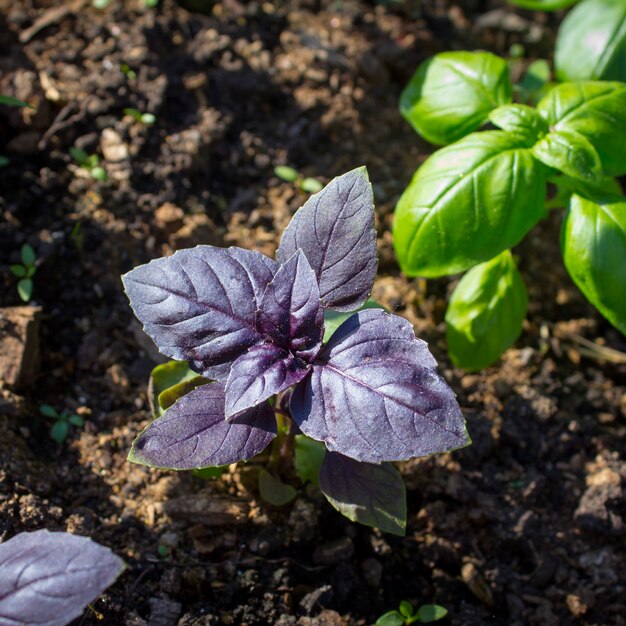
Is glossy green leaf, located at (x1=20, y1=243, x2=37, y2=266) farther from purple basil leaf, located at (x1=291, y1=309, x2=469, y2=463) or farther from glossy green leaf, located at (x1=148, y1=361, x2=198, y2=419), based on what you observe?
purple basil leaf, located at (x1=291, y1=309, x2=469, y2=463)

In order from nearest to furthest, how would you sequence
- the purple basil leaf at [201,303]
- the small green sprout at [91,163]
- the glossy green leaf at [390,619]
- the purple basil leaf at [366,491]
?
the purple basil leaf at [201,303], the purple basil leaf at [366,491], the glossy green leaf at [390,619], the small green sprout at [91,163]

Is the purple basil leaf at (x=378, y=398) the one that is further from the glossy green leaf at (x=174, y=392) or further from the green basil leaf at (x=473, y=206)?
the green basil leaf at (x=473, y=206)

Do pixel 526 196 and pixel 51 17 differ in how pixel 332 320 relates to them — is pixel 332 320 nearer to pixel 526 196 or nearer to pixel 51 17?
pixel 526 196

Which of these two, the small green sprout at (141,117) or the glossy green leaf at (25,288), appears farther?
the small green sprout at (141,117)

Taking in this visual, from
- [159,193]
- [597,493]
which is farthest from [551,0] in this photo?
[597,493]

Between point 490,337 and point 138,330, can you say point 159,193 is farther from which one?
point 490,337

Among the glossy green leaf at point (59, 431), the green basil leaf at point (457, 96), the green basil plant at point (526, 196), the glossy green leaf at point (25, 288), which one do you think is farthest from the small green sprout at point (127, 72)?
the glossy green leaf at point (59, 431)
